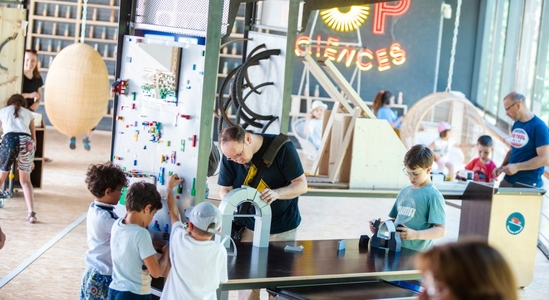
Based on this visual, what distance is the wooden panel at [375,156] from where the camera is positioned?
8617 millimetres

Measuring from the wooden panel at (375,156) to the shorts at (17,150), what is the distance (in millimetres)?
3559

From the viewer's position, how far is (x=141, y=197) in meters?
4.33

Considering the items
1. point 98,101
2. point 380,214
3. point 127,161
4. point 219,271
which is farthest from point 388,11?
point 219,271

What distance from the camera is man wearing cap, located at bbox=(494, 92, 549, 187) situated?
24.7 feet

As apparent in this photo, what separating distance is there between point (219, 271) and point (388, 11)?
556 inches

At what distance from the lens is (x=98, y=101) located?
743 centimetres

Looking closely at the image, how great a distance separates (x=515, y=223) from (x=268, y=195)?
346 cm

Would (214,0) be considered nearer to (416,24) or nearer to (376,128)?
(376,128)

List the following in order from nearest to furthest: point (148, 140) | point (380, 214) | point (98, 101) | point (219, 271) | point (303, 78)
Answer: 1. point (219, 271)
2. point (148, 140)
3. point (98, 101)
4. point (380, 214)
5. point (303, 78)

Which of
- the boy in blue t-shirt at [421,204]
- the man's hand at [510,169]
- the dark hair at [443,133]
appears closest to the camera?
the boy in blue t-shirt at [421,204]

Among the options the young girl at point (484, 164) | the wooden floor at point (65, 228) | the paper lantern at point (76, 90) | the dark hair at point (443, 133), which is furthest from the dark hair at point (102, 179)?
the dark hair at point (443, 133)

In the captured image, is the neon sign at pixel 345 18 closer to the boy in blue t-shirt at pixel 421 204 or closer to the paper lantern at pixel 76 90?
the paper lantern at pixel 76 90

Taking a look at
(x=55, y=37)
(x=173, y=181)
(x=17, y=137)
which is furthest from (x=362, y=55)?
(x=173, y=181)

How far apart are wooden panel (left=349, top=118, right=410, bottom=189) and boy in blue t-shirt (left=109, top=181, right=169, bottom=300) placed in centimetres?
456
